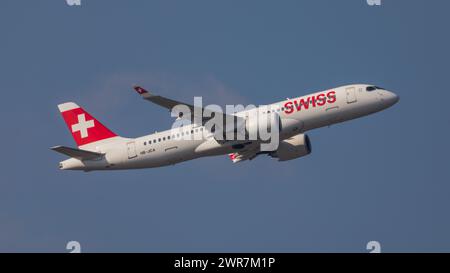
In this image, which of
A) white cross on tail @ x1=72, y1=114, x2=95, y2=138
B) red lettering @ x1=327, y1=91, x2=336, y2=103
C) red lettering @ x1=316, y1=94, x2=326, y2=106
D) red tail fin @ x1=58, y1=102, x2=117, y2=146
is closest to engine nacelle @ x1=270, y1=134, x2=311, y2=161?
red lettering @ x1=316, y1=94, x2=326, y2=106

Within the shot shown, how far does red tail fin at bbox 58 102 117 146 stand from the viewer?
71562 millimetres

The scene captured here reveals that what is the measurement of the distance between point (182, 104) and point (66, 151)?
10840mm

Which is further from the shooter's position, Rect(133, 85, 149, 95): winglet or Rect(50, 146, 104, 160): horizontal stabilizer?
Rect(50, 146, 104, 160): horizontal stabilizer

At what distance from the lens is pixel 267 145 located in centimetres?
6762

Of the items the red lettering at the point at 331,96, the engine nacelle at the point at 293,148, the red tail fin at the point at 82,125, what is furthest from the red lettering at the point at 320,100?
the red tail fin at the point at 82,125

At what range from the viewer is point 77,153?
6819cm

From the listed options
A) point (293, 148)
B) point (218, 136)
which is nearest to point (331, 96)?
point (293, 148)

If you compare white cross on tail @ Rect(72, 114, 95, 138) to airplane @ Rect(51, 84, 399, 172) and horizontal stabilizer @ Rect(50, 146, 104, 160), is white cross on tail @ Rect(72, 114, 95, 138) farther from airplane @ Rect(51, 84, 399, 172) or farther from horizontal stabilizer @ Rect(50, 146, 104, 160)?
horizontal stabilizer @ Rect(50, 146, 104, 160)

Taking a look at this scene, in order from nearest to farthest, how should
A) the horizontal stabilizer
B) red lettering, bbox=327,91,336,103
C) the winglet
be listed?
the winglet, red lettering, bbox=327,91,336,103, the horizontal stabilizer

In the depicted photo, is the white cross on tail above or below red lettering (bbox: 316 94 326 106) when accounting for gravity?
above

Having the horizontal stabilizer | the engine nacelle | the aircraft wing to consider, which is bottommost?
the horizontal stabilizer

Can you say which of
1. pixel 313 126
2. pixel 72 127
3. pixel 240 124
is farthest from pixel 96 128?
pixel 313 126

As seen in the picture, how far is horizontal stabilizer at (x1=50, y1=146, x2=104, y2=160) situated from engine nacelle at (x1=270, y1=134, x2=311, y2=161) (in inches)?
585

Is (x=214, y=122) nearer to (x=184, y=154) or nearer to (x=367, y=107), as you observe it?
(x=184, y=154)
